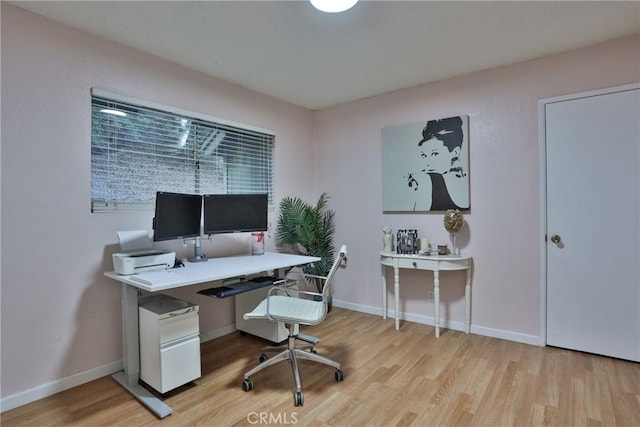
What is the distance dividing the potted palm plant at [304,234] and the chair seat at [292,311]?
1.26m

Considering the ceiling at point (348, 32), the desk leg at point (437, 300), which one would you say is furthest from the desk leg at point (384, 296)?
the ceiling at point (348, 32)

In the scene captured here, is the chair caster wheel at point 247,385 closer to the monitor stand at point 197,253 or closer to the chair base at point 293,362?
the chair base at point 293,362

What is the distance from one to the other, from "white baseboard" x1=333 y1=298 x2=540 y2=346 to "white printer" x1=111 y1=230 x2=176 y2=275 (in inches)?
89.5

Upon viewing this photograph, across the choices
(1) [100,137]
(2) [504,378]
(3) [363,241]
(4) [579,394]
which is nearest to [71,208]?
(1) [100,137]

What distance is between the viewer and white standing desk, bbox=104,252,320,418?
2.03 metres

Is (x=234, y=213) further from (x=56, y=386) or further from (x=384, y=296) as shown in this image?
(x=384, y=296)

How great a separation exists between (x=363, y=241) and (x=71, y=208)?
9.13 ft

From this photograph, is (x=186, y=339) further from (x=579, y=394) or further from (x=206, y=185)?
(x=579, y=394)

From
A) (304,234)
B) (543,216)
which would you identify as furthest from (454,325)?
(304,234)

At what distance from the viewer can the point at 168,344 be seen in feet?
7.02

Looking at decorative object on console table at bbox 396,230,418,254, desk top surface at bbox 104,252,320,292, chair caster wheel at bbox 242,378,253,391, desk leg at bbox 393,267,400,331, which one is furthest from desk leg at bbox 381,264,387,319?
chair caster wheel at bbox 242,378,253,391

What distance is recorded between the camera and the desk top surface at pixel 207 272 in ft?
6.69

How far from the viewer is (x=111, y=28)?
2346 mm

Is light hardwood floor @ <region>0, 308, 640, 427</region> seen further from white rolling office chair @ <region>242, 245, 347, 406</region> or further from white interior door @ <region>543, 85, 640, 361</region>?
white interior door @ <region>543, 85, 640, 361</region>
